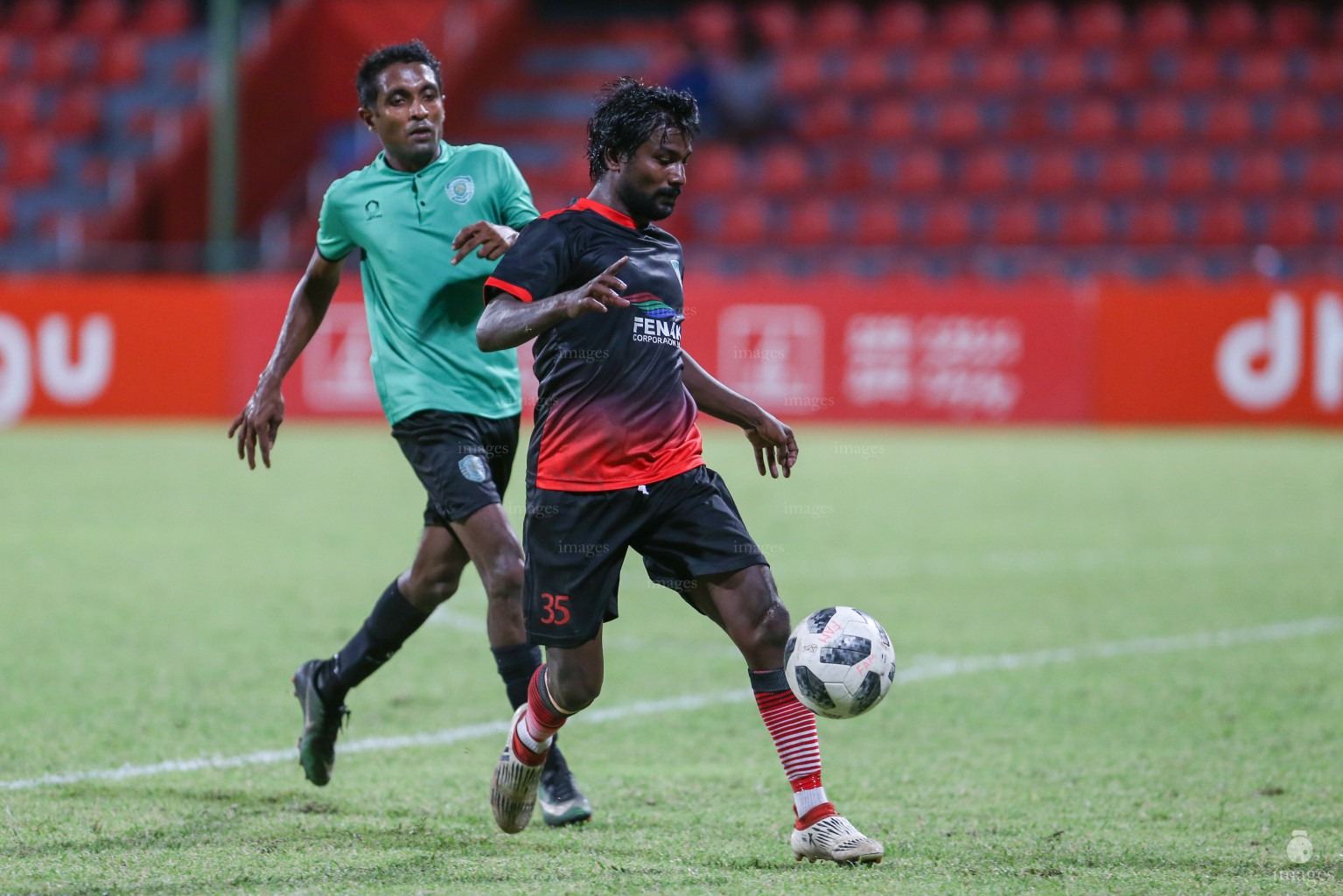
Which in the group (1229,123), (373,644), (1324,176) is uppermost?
(1229,123)

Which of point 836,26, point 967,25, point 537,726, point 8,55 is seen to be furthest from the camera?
point 8,55

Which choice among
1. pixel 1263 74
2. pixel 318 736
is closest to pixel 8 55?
pixel 1263 74

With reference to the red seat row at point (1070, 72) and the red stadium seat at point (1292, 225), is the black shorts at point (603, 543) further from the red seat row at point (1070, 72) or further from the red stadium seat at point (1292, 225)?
the red seat row at point (1070, 72)

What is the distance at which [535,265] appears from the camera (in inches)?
152

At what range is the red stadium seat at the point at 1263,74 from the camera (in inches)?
914

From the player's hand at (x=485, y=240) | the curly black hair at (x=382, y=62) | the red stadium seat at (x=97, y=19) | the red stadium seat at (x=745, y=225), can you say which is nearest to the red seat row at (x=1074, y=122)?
the red stadium seat at (x=745, y=225)

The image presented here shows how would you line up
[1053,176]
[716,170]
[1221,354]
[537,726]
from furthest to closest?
[716,170]
[1053,176]
[1221,354]
[537,726]

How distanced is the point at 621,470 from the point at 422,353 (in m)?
1.02

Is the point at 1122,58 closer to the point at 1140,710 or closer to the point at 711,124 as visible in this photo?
the point at 711,124

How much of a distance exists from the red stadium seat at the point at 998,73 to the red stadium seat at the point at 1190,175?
2.67 metres

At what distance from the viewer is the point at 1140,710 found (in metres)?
5.65

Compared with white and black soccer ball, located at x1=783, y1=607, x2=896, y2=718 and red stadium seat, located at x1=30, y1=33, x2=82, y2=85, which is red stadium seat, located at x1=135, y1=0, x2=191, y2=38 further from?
white and black soccer ball, located at x1=783, y1=607, x2=896, y2=718

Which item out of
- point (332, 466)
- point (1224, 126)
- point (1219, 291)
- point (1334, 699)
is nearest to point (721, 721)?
point (1334, 699)

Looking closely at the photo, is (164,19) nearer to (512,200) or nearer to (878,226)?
(878,226)
